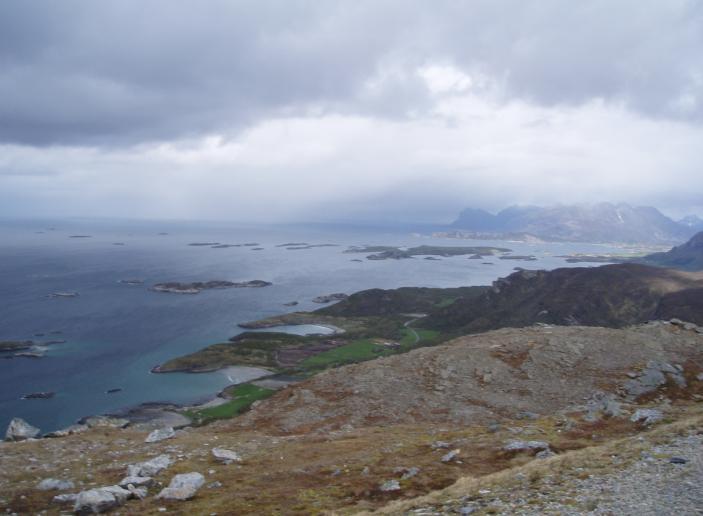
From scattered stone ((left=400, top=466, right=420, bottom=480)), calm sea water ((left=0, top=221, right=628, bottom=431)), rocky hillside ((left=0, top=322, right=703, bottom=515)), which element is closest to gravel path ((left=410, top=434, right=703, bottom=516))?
rocky hillside ((left=0, top=322, right=703, bottom=515))

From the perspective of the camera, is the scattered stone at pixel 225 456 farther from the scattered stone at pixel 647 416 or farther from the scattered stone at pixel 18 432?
the scattered stone at pixel 647 416

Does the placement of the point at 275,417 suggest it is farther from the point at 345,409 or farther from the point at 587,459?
the point at 587,459

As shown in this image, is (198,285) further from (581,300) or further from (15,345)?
(581,300)

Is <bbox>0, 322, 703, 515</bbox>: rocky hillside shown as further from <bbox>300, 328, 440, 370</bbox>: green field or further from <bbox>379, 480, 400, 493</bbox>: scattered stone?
<bbox>300, 328, 440, 370</bbox>: green field

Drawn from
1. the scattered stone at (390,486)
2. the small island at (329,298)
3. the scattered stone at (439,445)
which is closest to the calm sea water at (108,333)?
the small island at (329,298)

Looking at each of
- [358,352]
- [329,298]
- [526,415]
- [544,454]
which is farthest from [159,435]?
[329,298]
